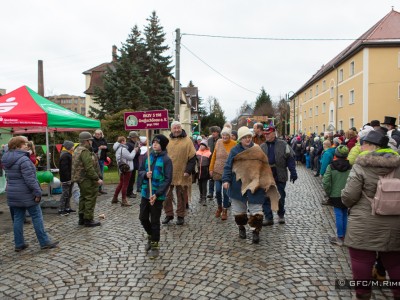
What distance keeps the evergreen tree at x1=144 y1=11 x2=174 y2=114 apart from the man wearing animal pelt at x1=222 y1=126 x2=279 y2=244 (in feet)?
92.5

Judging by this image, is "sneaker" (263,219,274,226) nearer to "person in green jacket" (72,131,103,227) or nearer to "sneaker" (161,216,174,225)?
"sneaker" (161,216,174,225)

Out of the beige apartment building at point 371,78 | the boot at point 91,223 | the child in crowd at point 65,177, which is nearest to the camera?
the boot at point 91,223

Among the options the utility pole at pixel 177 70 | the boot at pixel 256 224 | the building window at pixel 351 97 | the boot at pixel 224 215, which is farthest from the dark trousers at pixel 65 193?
the building window at pixel 351 97

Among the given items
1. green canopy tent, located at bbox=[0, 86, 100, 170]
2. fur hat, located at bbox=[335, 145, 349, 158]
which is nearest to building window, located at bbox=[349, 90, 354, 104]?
green canopy tent, located at bbox=[0, 86, 100, 170]

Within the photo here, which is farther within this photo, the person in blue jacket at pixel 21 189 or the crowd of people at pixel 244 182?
the person in blue jacket at pixel 21 189

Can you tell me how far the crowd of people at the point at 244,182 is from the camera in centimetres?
327

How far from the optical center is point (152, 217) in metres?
5.33

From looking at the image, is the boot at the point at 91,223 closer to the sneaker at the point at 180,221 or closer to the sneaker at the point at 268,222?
the sneaker at the point at 180,221

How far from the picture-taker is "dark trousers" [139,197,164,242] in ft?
17.4

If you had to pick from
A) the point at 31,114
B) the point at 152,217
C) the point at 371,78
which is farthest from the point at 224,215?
the point at 371,78

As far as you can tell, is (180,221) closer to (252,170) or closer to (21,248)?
(252,170)

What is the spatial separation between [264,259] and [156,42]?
31.8 m

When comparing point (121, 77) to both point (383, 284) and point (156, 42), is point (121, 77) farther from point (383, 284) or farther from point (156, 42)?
point (383, 284)

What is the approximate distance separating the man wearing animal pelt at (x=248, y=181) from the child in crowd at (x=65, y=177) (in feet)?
13.2
